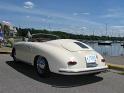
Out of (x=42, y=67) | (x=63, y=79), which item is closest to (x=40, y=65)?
(x=42, y=67)

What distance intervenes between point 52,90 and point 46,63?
147 centimetres

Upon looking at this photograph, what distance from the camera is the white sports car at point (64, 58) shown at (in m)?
7.73

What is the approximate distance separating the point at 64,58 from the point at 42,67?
3.14 feet

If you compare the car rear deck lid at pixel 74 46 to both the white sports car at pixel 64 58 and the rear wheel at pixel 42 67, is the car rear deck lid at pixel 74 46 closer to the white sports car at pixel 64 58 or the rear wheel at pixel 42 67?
the white sports car at pixel 64 58

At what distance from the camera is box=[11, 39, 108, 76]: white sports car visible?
25.4 ft

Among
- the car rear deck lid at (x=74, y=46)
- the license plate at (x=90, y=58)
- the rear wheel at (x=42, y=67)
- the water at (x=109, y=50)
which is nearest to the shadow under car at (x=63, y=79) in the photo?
the rear wheel at (x=42, y=67)

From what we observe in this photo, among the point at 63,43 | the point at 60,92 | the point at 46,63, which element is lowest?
the point at 60,92

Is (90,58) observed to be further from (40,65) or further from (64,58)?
(40,65)

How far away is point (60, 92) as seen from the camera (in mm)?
6805

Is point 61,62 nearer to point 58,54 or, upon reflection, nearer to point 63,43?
point 58,54

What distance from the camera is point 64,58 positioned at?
25.7 ft

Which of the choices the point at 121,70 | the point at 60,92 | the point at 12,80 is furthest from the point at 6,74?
the point at 121,70

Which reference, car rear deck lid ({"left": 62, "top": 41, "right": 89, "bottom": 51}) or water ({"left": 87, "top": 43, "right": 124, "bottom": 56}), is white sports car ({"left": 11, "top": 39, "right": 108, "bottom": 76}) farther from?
water ({"left": 87, "top": 43, "right": 124, "bottom": 56})

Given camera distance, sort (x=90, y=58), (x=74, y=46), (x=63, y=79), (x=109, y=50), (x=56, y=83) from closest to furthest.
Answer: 1. (x=56, y=83)
2. (x=90, y=58)
3. (x=63, y=79)
4. (x=74, y=46)
5. (x=109, y=50)
